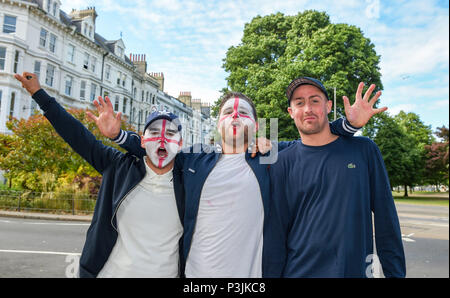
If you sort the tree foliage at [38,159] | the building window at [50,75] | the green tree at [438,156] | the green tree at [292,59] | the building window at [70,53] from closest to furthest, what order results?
1. the tree foliage at [38,159]
2. the green tree at [292,59]
3. the building window at [50,75]
4. the building window at [70,53]
5. the green tree at [438,156]

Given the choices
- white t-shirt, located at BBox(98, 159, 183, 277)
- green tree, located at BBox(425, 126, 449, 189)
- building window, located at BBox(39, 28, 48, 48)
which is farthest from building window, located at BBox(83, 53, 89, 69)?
green tree, located at BBox(425, 126, 449, 189)

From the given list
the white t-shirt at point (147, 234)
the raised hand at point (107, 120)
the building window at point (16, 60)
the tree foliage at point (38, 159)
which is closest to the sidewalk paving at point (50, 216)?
the tree foliage at point (38, 159)

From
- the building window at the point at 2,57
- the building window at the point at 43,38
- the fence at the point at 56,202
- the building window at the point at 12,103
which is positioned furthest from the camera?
the building window at the point at 43,38

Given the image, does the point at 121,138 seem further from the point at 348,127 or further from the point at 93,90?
the point at 93,90

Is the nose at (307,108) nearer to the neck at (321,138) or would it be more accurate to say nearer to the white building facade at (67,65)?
the neck at (321,138)

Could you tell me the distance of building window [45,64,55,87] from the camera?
82.9ft

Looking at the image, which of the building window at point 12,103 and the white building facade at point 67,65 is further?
the white building facade at point 67,65

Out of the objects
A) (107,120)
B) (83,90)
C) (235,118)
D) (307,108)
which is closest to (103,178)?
A: (107,120)

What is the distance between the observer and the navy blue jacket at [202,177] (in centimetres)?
234

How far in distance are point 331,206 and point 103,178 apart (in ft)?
6.41

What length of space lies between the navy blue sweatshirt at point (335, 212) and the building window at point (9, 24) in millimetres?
26126

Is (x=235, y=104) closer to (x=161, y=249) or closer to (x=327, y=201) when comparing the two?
(x=327, y=201)

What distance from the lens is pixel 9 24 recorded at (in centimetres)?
2155

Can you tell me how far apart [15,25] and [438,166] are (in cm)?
4717
